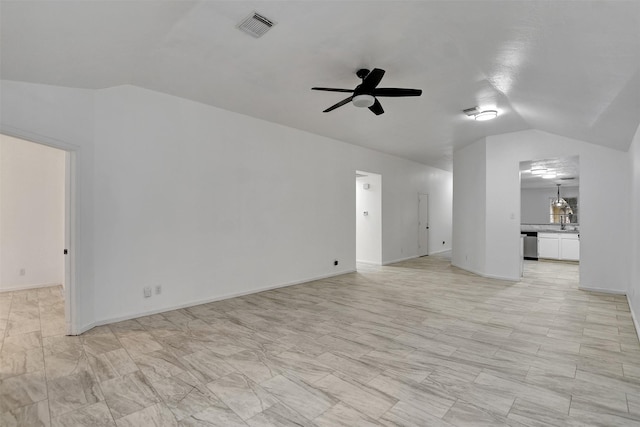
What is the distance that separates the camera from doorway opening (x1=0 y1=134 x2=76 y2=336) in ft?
17.1

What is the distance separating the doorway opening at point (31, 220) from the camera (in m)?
5.21

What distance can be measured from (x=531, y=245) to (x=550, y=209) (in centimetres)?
341

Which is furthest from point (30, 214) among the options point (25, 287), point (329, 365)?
point (329, 365)

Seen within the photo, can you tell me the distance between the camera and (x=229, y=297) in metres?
4.81

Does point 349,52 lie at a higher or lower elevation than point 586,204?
higher

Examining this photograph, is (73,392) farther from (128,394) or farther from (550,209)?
(550,209)

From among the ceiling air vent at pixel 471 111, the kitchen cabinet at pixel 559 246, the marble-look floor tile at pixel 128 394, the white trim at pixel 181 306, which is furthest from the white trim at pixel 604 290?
the marble-look floor tile at pixel 128 394

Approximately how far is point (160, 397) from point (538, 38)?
399 centimetres

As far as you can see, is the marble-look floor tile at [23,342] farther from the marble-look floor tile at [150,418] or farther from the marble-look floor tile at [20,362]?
the marble-look floor tile at [150,418]

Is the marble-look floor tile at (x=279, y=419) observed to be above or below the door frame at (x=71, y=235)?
below

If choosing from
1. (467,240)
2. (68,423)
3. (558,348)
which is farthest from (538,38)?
(467,240)

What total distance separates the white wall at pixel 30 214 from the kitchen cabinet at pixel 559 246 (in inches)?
453

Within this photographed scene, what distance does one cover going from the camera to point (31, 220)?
5406 millimetres

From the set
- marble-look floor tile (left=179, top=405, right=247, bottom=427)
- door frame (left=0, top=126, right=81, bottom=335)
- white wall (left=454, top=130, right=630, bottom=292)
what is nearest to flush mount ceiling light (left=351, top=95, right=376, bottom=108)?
marble-look floor tile (left=179, top=405, right=247, bottom=427)
